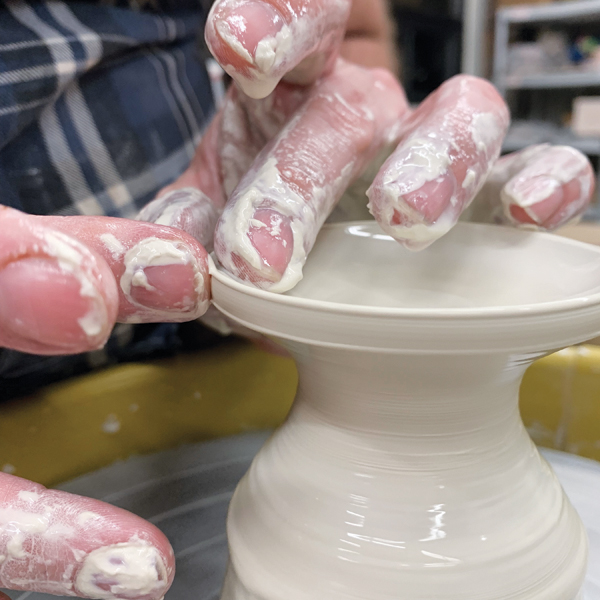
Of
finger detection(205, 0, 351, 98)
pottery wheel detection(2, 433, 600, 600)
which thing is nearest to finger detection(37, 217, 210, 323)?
finger detection(205, 0, 351, 98)

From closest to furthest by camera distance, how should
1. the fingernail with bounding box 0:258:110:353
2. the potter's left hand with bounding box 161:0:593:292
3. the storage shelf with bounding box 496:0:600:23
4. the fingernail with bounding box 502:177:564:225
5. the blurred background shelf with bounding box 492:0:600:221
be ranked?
the fingernail with bounding box 0:258:110:353 → the potter's left hand with bounding box 161:0:593:292 → the fingernail with bounding box 502:177:564:225 → the storage shelf with bounding box 496:0:600:23 → the blurred background shelf with bounding box 492:0:600:221

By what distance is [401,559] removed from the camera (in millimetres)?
389

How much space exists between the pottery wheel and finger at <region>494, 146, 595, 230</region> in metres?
0.33

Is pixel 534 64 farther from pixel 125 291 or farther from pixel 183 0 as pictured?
pixel 125 291

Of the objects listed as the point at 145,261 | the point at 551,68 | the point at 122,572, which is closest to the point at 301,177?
the point at 145,261

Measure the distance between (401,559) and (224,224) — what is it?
27 centimetres

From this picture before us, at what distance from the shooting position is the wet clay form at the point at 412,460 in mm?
359

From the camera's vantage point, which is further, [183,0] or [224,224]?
[183,0]

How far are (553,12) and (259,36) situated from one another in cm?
272

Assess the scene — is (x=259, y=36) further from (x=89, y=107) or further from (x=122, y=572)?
(x=89, y=107)

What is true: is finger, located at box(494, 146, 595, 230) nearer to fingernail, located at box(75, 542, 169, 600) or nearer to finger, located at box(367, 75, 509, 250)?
finger, located at box(367, 75, 509, 250)

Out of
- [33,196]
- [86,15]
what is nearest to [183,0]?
[86,15]

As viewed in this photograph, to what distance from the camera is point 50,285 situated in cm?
30

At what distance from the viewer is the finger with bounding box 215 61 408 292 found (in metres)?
0.42
